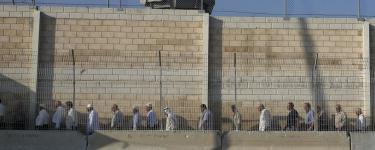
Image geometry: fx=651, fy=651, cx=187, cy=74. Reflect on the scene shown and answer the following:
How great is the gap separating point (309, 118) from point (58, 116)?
24.5 ft

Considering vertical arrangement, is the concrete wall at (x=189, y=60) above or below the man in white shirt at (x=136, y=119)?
above

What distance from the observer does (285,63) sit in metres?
21.2

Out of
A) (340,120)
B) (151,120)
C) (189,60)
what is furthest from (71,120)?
(340,120)

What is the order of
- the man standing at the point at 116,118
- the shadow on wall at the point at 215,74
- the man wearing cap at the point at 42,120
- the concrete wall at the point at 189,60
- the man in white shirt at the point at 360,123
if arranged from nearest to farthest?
the man wearing cap at the point at 42,120 → the man standing at the point at 116,118 → the man in white shirt at the point at 360,123 → the concrete wall at the point at 189,60 → the shadow on wall at the point at 215,74

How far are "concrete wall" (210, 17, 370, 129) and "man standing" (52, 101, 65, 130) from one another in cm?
480

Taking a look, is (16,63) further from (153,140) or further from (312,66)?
(312,66)

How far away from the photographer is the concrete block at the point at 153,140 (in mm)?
17609

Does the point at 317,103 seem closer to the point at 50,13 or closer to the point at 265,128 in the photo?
the point at 265,128

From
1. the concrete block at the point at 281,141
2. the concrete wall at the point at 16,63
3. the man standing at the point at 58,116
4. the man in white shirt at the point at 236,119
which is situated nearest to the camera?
the concrete block at the point at 281,141

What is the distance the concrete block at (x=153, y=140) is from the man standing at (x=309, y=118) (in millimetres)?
3182

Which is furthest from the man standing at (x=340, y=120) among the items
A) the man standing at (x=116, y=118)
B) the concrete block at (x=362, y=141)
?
the man standing at (x=116, y=118)

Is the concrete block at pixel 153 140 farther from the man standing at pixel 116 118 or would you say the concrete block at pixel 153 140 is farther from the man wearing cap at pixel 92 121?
the man standing at pixel 116 118

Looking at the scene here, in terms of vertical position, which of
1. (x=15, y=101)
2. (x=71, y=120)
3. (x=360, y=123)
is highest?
(x=15, y=101)

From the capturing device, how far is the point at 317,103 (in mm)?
20938
